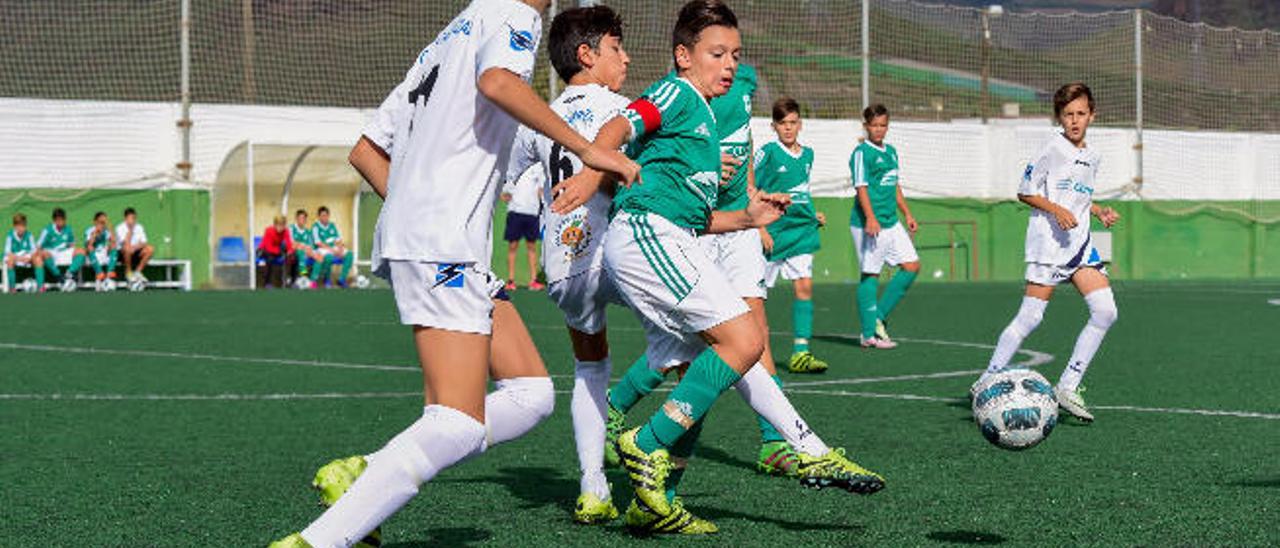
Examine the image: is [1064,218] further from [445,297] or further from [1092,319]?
[445,297]

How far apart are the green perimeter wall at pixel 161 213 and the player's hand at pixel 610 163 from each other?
23127mm

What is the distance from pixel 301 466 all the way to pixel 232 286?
20.4 meters

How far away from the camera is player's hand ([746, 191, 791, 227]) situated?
518cm

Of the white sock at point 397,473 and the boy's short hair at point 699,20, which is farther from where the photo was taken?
the boy's short hair at point 699,20

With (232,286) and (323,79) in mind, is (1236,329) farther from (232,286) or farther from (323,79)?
(323,79)

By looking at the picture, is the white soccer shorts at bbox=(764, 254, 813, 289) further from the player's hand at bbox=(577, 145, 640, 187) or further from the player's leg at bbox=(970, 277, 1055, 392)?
the player's hand at bbox=(577, 145, 640, 187)

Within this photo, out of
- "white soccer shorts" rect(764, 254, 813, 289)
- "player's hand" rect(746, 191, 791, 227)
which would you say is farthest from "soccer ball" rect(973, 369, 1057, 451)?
"white soccer shorts" rect(764, 254, 813, 289)

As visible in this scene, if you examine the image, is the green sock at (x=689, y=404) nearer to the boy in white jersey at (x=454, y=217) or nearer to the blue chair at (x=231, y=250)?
the boy in white jersey at (x=454, y=217)

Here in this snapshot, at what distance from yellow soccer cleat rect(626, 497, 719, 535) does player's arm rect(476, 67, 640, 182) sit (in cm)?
130

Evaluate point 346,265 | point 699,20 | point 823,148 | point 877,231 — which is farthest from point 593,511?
point 823,148

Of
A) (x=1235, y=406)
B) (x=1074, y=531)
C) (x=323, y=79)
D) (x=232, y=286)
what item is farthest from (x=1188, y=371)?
(x=323, y=79)

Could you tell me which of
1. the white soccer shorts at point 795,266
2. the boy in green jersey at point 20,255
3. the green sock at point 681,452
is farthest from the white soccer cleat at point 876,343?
the boy in green jersey at point 20,255

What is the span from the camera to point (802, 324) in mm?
11516

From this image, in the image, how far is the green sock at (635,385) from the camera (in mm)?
5767
